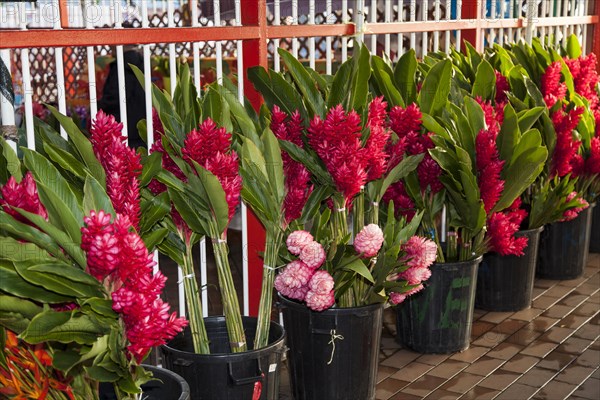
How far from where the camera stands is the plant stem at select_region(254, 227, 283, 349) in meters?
2.68

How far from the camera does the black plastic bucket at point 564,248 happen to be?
4648 millimetres

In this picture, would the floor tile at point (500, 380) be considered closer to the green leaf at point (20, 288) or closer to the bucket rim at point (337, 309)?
the bucket rim at point (337, 309)

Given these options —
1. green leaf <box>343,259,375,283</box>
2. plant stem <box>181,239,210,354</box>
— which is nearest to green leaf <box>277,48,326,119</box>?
green leaf <box>343,259,375,283</box>

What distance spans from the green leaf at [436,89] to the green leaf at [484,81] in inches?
17.6

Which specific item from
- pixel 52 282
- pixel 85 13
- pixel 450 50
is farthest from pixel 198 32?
pixel 450 50

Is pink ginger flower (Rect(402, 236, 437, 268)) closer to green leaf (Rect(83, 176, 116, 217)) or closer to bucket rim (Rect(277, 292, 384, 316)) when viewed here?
bucket rim (Rect(277, 292, 384, 316))

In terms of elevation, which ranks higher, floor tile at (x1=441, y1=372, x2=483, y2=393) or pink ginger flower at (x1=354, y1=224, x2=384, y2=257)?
pink ginger flower at (x1=354, y1=224, x2=384, y2=257)

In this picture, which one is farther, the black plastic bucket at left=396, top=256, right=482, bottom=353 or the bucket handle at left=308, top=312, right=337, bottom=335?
the black plastic bucket at left=396, top=256, right=482, bottom=353

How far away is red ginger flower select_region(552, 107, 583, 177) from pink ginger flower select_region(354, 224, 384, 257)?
64.1 inches

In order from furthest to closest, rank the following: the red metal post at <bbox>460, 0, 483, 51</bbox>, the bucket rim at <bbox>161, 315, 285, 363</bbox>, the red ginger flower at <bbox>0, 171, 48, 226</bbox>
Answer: the red metal post at <bbox>460, 0, 483, 51</bbox> < the bucket rim at <bbox>161, 315, 285, 363</bbox> < the red ginger flower at <bbox>0, 171, 48, 226</bbox>

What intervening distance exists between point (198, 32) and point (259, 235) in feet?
2.70

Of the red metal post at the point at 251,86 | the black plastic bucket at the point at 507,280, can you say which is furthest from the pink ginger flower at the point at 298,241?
the black plastic bucket at the point at 507,280

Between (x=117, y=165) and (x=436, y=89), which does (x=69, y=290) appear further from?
(x=436, y=89)

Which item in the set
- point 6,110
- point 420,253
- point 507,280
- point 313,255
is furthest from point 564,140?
point 6,110
